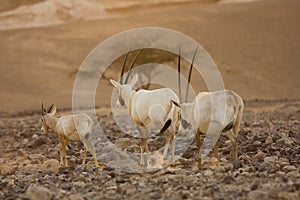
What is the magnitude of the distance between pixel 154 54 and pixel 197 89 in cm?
348

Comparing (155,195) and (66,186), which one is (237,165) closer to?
(155,195)

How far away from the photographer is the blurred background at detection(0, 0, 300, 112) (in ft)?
122

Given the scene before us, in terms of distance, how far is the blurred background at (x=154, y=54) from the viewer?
1465 inches

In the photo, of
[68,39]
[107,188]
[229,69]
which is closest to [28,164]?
[107,188]

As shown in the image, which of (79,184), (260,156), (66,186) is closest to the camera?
(66,186)

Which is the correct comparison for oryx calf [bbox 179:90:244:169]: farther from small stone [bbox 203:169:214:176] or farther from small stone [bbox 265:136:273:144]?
small stone [bbox 265:136:273:144]

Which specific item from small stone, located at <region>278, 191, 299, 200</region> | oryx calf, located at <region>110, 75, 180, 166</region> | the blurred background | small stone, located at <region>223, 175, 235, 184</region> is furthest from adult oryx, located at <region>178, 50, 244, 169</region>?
the blurred background

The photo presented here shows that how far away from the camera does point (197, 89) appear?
37.4m

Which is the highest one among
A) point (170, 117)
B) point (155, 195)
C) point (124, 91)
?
point (124, 91)

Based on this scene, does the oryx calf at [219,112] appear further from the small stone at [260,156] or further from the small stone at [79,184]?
the small stone at [79,184]

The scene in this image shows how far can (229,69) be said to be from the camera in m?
42.0

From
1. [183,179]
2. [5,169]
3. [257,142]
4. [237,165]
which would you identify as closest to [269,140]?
[257,142]

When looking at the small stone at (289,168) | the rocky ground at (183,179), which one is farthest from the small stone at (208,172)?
the small stone at (289,168)

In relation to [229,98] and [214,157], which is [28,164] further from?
[229,98]
